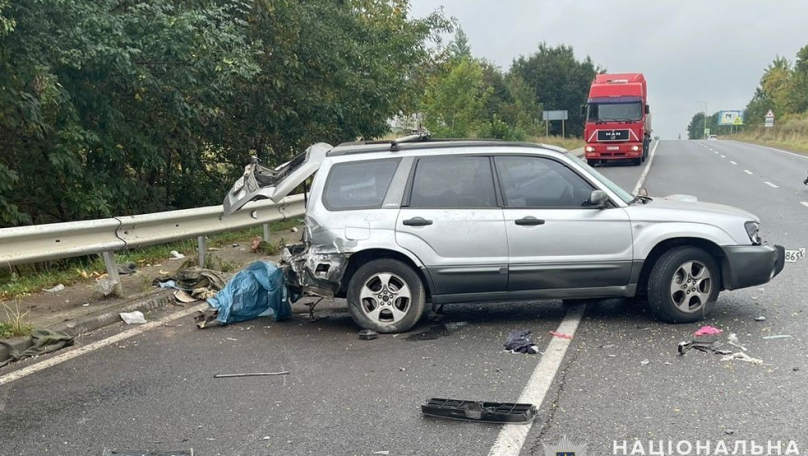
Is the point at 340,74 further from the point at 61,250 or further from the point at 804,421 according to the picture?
A: the point at 804,421

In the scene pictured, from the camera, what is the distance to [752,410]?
166 inches

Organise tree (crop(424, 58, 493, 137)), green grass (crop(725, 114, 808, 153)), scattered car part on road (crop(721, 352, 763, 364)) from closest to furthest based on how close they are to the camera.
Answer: scattered car part on road (crop(721, 352, 763, 364)) → tree (crop(424, 58, 493, 137)) → green grass (crop(725, 114, 808, 153))

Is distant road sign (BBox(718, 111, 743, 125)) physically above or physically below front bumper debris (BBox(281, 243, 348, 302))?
above

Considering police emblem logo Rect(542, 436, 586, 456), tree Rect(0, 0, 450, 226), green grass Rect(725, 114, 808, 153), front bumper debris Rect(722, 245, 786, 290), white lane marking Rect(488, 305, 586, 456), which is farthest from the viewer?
green grass Rect(725, 114, 808, 153)

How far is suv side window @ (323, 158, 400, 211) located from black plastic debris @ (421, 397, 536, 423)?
8.23 feet

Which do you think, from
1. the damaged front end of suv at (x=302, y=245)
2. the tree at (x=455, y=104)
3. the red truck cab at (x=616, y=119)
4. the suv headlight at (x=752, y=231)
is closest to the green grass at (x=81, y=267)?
the damaged front end of suv at (x=302, y=245)

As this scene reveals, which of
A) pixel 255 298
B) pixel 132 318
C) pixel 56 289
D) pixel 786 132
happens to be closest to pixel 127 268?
pixel 56 289

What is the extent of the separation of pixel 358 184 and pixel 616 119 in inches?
997

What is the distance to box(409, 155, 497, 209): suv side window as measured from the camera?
6.39 meters

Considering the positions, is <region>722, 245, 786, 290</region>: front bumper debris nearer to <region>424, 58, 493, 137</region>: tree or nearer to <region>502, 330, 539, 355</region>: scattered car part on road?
<region>502, 330, 539, 355</region>: scattered car part on road

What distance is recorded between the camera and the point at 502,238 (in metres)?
6.24

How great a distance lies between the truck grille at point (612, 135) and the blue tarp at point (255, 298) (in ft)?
82.8

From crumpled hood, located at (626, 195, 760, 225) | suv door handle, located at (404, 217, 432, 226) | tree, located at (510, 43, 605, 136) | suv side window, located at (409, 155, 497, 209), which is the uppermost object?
tree, located at (510, 43, 605, 136)

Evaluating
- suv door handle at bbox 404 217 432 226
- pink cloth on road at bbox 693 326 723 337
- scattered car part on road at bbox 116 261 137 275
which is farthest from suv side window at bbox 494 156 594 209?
scattered car part on road at bbox 116 261 137 275
